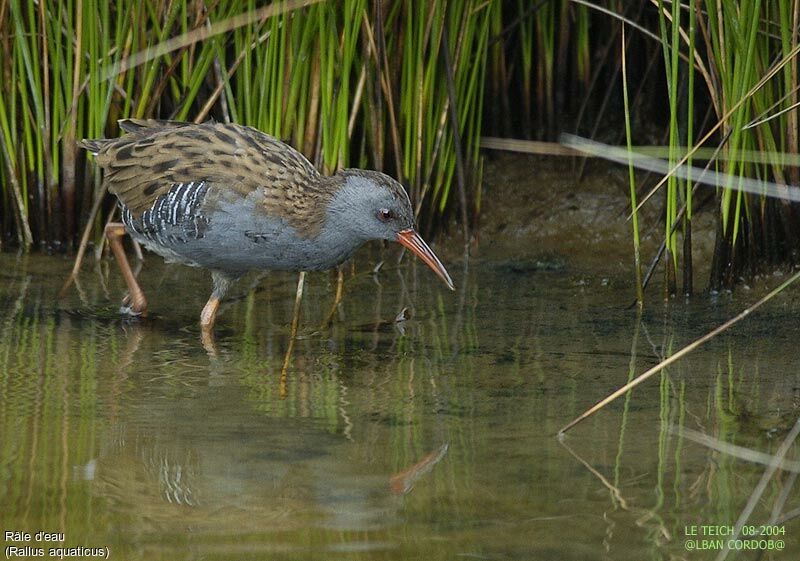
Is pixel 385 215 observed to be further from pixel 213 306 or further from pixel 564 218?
pixel 564 218

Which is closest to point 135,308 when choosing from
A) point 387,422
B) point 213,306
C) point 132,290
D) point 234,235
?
point 132,290

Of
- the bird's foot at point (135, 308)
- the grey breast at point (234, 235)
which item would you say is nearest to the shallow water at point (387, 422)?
the bird's foot at point (135, 308)

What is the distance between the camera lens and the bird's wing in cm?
470

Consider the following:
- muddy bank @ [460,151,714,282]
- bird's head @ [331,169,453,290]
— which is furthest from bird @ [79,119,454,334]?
muddy bank @ [460,151,714,282]

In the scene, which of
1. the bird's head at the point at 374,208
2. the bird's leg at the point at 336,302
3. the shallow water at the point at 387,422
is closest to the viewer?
the shallow water at the point at 387,422

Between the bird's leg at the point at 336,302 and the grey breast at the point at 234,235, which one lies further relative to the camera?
the bird's leg at the point at 336,302

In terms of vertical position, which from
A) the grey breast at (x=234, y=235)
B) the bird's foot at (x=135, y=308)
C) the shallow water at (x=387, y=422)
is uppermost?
the grey breast at (x=234, y=235)

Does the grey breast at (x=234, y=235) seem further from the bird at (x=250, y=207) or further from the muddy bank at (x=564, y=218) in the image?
the muddy bank at (x=564, y=218)

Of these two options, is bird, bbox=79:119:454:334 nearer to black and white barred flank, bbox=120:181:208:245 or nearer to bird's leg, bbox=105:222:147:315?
black and white barred flank, bbox=120:181:208:245

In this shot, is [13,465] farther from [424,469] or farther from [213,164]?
[213,164]

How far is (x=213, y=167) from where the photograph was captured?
476 cm

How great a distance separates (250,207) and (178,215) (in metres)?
A: 0.30

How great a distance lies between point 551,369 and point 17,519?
1998mm

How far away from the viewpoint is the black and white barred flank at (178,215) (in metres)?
4.71
